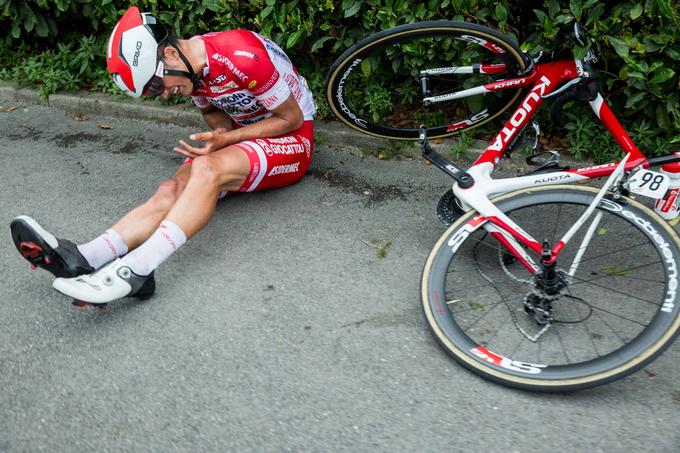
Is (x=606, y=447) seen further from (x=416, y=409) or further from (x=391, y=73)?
(x=391, y=73)

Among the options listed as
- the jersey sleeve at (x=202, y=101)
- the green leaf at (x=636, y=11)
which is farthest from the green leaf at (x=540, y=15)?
the jersey sleeve at (x=202, y=101)

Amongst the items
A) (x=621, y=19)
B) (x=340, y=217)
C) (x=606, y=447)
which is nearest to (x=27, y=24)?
(x=340, y=217)

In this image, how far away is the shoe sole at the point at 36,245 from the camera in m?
2.77

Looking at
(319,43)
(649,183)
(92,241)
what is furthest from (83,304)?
(649,183)

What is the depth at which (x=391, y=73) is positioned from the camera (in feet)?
14.0

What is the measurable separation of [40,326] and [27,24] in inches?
130

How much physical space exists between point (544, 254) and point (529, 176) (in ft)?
1.44

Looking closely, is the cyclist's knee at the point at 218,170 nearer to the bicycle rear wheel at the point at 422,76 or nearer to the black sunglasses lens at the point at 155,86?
the black sunglasses lens at the point at 155,86

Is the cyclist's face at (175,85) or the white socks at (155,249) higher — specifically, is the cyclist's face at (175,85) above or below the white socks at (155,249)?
above

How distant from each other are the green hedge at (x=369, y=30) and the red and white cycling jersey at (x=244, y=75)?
28.7 inches

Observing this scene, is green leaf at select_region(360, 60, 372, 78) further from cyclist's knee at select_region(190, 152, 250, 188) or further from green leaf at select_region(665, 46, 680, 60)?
green leaf at select_region(665, 46, 680, 60)

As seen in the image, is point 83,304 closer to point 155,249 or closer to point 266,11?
point 155,249

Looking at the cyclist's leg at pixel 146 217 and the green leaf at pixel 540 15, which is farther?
the green leaf at pixel 540 15

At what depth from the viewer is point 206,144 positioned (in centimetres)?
324
